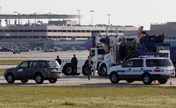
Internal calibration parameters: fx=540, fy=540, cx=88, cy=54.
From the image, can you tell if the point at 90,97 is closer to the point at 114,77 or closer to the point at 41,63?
the point at 114,77

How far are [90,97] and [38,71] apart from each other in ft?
38.0

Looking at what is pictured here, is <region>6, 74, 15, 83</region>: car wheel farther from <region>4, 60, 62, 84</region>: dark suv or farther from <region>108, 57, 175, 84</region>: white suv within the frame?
<region>108, 57, 175, 84</region>: white suv

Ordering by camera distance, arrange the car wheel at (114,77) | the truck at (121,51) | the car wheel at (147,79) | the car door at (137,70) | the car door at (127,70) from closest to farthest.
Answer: the car wheel at (147,79)
the car door at (137,70)
the car door at (127,70)
the car wheel at (114,77)
the truck at (121,51)

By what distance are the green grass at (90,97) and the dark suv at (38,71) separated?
4117 millimetres

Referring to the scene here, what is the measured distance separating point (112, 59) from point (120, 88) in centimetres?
1485

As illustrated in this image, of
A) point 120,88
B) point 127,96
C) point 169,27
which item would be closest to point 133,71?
point 120,88

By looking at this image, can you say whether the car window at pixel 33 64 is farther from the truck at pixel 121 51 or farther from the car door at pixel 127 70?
the truck at pixel 121 51

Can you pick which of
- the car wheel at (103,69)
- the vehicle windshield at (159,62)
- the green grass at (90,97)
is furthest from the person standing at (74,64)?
the green grass at (90,97)

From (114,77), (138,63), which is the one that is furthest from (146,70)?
(114,77)

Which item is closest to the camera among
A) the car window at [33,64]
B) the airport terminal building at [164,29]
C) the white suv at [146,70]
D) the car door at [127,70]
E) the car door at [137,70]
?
the white suv at [146,70]

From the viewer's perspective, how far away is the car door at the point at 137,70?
38406 mm

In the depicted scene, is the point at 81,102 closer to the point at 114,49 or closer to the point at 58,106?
the point at 58,106

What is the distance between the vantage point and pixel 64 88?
3519 cm

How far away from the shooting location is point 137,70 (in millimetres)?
38469
